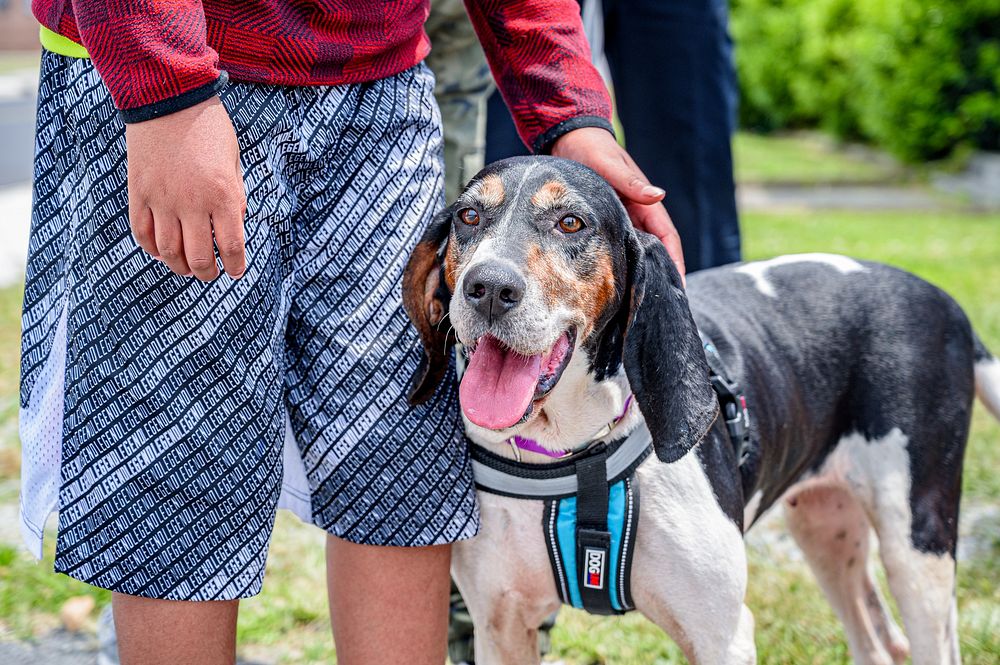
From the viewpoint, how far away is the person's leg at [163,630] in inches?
77.4

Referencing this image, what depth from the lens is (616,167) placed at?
2.41 m

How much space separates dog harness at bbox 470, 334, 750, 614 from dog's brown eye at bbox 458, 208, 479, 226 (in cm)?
48

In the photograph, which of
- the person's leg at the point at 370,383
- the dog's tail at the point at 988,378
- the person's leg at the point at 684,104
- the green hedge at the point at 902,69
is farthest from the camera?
the green hedge at the point at 902,69

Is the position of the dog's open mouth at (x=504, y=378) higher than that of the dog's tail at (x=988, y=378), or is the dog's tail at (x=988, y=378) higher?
the dog's open mouth at (x=504, y=378)

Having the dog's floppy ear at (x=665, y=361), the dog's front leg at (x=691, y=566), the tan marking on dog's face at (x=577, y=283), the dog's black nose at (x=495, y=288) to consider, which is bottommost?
the dog's front leg at (x=691, y=566)

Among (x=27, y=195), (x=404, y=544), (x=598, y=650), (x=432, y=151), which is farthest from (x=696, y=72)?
(x=27, y=195)

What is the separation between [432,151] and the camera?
2303 millimetres

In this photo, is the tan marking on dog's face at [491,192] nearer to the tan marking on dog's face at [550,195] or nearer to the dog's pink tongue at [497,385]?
the tan marking on dog's face at [550,195]

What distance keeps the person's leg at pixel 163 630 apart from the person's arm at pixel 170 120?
0.66 m

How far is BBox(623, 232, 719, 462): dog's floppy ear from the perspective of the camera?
228 cm

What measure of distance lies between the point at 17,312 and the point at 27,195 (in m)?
2.52

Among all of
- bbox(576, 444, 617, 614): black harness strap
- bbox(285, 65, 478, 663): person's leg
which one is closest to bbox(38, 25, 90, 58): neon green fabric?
bbox(285, 65, 478, 663): person's leg

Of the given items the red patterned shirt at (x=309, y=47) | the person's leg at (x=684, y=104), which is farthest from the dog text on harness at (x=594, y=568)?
the person's leg at (x=684, y=104)

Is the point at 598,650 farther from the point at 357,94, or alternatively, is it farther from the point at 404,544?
the point at 357,94
